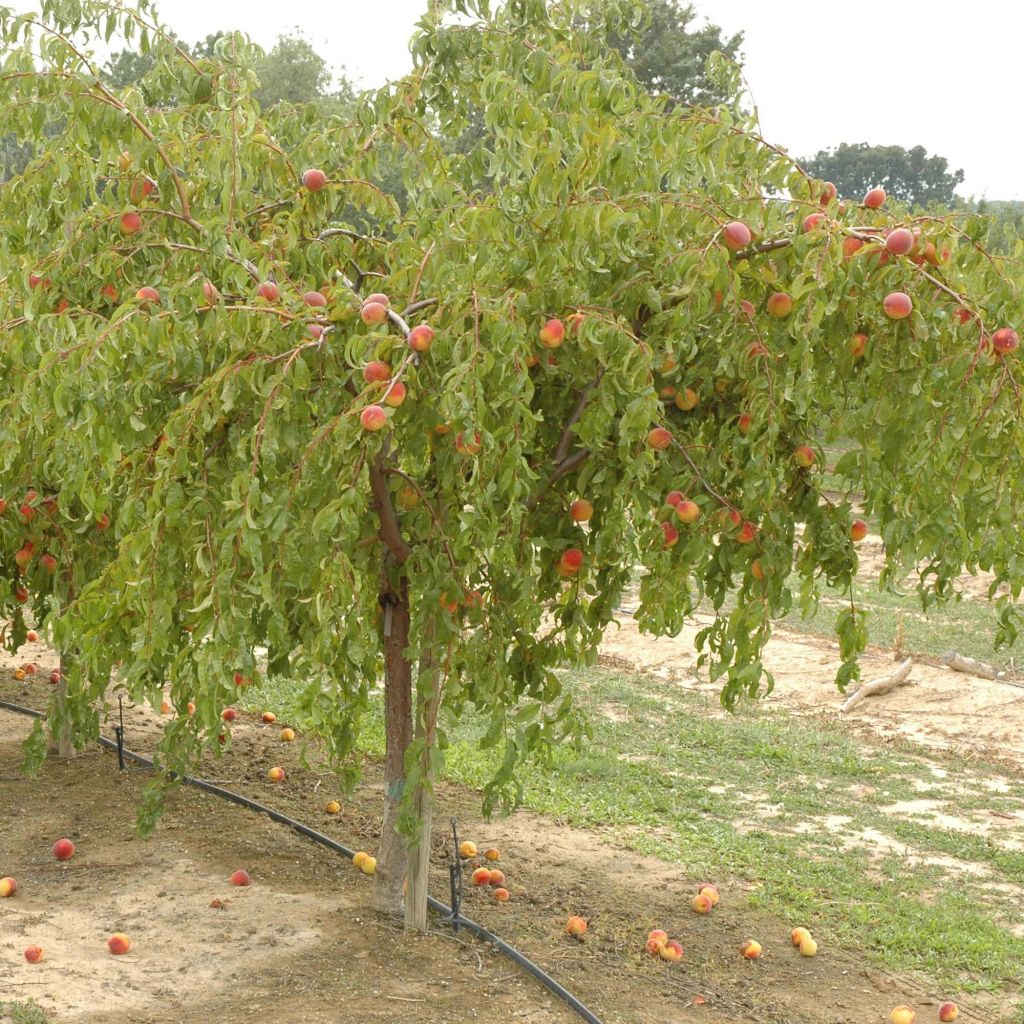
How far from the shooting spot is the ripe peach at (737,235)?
11.2 feet

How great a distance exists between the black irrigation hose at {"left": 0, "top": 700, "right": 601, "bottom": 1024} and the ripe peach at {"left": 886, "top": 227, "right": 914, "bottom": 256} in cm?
261

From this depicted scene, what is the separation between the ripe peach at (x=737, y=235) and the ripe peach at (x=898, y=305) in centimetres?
41

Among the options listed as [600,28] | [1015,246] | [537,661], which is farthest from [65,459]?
[1015,246]

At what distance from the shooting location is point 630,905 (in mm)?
5414

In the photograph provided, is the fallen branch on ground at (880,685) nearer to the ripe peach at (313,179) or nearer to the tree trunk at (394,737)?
the tree trunk at (394,737)

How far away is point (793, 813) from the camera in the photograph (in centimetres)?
697

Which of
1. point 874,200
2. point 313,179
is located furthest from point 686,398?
point 313,179

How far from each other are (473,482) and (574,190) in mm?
875

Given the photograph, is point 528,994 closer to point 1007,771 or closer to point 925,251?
point 925,251

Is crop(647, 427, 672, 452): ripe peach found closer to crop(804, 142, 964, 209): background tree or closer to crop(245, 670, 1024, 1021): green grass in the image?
crop(245, 670, 1024, 1021): green grass

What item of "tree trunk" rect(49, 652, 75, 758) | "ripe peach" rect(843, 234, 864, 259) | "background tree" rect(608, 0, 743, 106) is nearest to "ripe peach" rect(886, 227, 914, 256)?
"ripe peach" rect(843, 234, 864, 259)

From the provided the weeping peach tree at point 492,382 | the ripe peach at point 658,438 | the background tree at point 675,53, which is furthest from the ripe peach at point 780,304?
the background tree at point 675,53

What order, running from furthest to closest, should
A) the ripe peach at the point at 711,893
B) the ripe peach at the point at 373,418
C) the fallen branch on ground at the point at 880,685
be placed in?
the fallen branch on ground at the point at 880,685
the ripe peach at the point at 711,893
the ripe peach at the point at 373,418

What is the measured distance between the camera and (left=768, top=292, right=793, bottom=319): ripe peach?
Answer: 3574mm
